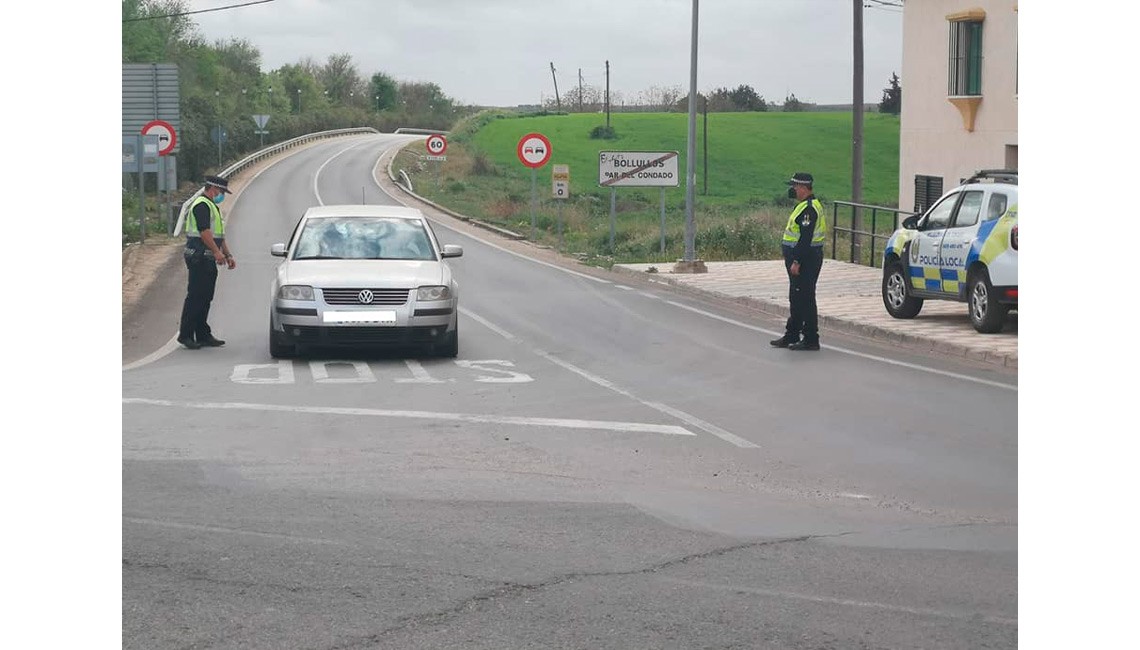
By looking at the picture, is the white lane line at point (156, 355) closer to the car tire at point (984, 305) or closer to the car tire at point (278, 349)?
the car tire at point (278, 349)

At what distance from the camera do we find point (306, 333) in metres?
15.6

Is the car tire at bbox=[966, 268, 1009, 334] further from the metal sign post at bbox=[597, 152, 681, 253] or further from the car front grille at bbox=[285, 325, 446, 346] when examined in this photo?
the metal sign post at bbox=[597, 152, 681, 253]

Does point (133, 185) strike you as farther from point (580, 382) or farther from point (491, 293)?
point (580, 382)

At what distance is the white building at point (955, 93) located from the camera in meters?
34.0

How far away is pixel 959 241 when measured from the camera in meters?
18.7

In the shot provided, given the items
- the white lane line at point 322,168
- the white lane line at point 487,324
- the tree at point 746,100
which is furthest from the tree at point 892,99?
the white lane line at point 487,324

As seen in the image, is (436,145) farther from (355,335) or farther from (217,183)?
(355,335)

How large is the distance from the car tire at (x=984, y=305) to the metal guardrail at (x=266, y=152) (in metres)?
26.2

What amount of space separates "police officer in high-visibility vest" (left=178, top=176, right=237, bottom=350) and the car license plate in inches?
79.0

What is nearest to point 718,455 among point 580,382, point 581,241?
point 580,382

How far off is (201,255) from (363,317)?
254 cm

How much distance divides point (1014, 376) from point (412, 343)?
5888 mm

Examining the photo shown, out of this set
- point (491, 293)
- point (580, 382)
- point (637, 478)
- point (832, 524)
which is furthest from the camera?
point (491, 293)

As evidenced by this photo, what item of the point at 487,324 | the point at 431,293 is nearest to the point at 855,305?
the point at 487,324
